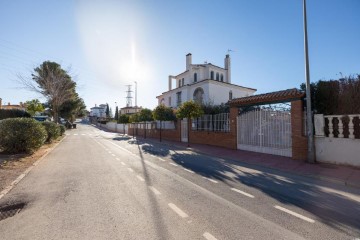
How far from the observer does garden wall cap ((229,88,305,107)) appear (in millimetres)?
11293

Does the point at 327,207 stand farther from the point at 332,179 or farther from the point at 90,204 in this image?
the point at 90,204

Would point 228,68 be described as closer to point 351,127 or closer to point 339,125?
point 339,125

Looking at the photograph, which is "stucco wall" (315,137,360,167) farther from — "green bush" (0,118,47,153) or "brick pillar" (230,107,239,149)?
"green bush" (0,118,47,153)

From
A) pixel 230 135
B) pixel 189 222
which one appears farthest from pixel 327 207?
pixel 230 135

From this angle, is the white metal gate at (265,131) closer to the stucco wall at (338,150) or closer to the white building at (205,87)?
the stucco wall at (338,150)

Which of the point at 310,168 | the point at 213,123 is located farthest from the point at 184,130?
the point at 310,168

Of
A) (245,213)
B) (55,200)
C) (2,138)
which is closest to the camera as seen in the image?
(245,213)

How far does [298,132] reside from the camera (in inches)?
434

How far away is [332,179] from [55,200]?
8.10 m

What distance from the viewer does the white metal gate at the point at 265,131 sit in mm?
11891

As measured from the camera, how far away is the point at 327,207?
5.08 m

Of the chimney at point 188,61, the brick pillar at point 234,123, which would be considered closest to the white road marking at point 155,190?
the brick pillar at point 234,123

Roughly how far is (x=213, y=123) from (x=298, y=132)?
7.74 metres

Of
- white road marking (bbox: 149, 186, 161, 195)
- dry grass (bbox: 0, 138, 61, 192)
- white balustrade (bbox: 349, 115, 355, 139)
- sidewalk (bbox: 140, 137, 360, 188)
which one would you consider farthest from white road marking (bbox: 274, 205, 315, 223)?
dry grass (bbox: 0, 138, 61, 192)
